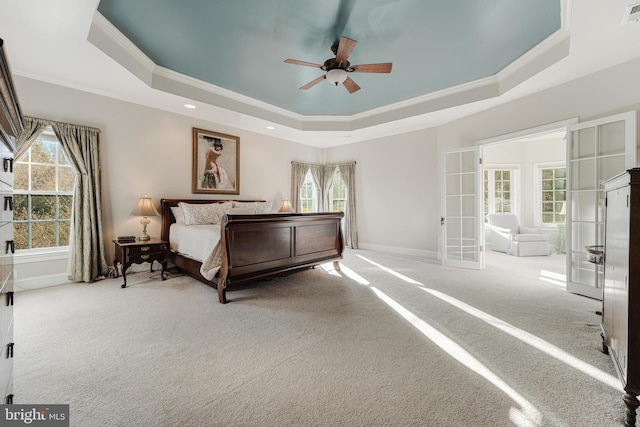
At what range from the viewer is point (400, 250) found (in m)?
6.12

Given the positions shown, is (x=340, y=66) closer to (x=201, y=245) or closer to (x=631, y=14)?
(x=631, y=14)

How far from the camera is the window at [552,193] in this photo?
6953mm

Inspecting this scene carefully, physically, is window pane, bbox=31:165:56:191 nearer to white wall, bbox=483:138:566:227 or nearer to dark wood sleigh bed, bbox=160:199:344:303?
dark wood sleigh bed, bbox=160:199:344:303

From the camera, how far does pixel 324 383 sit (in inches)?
65.4

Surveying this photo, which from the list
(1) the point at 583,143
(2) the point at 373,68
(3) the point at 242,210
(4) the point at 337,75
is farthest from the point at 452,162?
(3) the point at 242,210

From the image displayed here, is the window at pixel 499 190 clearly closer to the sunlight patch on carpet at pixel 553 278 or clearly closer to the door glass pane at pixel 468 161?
the door glass pane at pixel 468 161

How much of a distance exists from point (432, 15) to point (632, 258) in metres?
2.63

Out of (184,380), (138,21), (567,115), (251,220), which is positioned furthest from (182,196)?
(567,115)

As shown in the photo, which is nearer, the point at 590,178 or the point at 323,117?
the point at 590,178

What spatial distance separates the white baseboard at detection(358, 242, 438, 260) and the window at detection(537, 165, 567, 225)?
394 cm

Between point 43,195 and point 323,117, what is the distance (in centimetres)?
484

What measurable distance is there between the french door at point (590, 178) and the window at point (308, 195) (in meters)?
5.19

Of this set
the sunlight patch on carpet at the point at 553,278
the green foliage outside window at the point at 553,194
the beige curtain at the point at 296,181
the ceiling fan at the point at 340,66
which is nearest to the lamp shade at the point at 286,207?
the beige curtain at the point at 296,181

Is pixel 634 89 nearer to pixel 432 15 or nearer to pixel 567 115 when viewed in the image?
pixel 567 115
